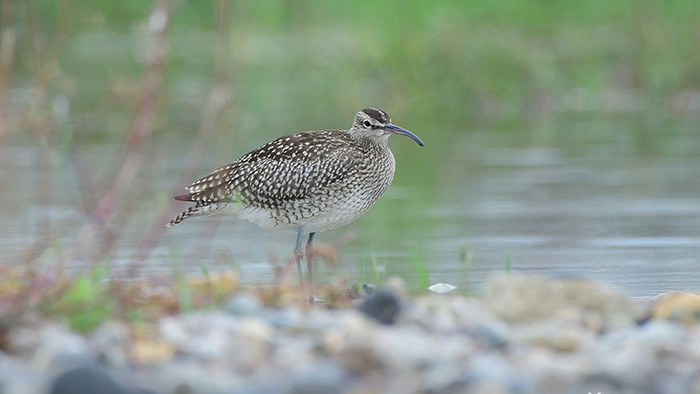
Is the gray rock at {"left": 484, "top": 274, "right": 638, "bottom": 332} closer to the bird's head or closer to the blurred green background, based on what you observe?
the bird's head

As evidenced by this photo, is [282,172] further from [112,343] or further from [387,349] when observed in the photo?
[387,349]

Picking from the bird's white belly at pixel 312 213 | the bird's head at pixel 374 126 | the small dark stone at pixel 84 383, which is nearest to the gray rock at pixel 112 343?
the small dark stone at pixel 84 383

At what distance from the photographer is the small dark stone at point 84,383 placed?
578 centimetres

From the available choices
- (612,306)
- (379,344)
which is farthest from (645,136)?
(379,344)

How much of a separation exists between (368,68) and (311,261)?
1303cm

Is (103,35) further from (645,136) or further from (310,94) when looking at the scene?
(645,136)

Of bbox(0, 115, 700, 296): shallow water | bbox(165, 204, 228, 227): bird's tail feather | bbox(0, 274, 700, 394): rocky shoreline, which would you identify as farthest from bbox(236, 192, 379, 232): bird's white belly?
bbox(0, 274, 700, 394): rocky shoreline

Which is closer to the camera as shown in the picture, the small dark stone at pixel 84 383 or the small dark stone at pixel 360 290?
the small dark stone at pixel 84 383

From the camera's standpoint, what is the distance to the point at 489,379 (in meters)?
6.03

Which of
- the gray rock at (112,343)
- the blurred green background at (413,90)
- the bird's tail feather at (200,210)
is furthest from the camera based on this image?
the blurred green background at (413,90)

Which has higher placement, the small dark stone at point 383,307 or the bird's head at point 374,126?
the bird's head at point 374,126

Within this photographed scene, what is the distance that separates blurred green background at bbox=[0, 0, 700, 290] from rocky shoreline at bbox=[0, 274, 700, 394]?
5.10m

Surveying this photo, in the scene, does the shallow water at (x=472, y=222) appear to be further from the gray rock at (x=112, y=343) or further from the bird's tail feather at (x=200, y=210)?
the gray rock at (x=112, y=343)

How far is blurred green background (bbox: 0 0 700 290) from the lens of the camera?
1606 centimetres
